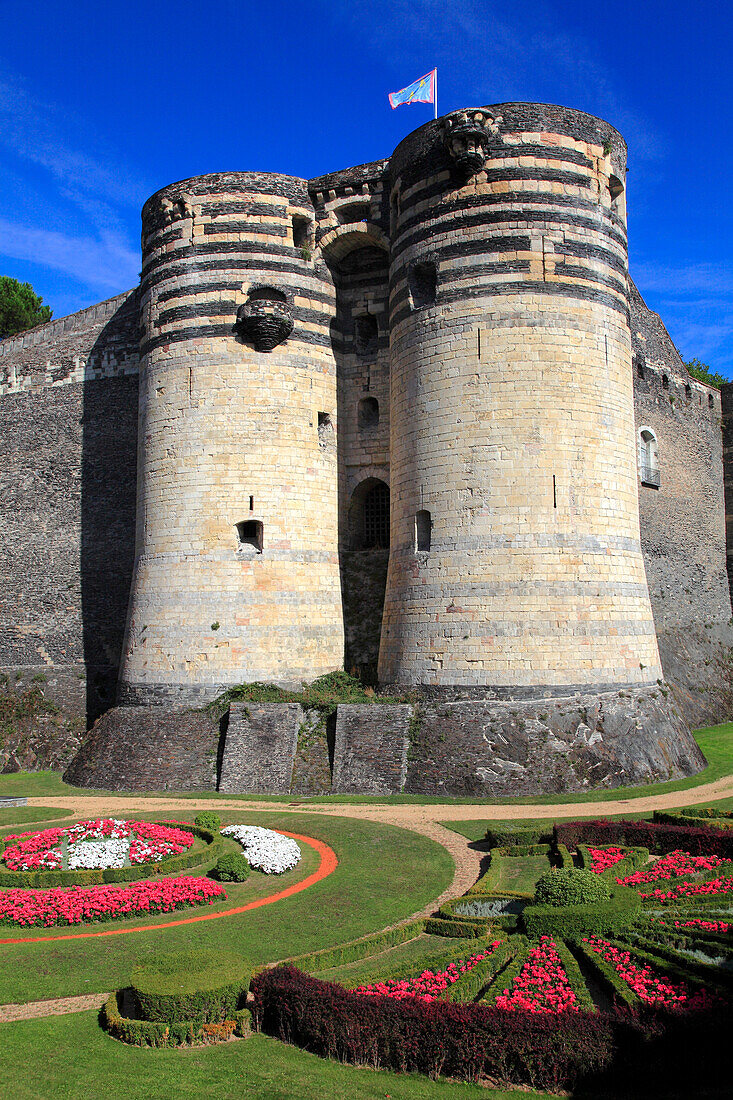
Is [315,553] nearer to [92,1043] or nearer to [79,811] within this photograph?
[79,811]

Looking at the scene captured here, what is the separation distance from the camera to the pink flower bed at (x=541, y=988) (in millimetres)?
7793

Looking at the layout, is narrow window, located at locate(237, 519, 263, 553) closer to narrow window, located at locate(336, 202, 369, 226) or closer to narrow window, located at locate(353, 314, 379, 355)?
narrow window, located at locate(353, 314, 379, 355)

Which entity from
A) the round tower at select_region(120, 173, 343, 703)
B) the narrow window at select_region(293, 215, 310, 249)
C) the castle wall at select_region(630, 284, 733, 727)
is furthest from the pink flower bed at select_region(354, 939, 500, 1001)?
the narrow window at select_region(293, 215, 310, 249)

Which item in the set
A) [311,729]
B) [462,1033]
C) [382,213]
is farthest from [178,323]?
[462,1033]

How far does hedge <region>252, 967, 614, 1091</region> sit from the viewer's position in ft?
22.4

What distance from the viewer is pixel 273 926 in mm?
10836

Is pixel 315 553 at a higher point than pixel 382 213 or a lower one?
lower

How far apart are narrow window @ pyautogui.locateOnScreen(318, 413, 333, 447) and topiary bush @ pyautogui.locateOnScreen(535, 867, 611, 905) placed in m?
16.9

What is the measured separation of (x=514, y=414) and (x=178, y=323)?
10.4 m

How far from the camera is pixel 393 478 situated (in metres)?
23.2

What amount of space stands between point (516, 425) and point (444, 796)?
8828 mm

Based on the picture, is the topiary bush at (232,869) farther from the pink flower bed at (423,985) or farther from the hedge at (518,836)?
the pink flower bed at (423,985)

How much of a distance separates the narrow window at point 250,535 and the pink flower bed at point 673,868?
45.6ft

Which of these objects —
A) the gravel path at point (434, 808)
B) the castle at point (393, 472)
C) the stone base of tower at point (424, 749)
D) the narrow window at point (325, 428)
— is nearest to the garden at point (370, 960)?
the gravel path at point (434, 808)
